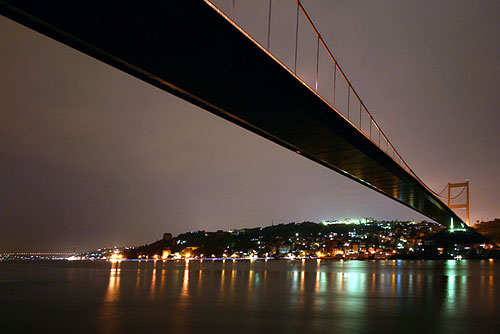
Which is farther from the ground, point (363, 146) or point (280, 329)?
point (363, 146)

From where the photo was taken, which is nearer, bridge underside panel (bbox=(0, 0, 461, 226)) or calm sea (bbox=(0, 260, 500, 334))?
bridge underside panel (bbox=(0, 0, 461, 226))

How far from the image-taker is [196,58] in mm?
11281

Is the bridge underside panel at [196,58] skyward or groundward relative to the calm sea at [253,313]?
skyward

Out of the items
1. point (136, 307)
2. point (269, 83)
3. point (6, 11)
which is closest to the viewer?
point (6, 11)

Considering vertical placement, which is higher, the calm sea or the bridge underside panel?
the bridge underside panel

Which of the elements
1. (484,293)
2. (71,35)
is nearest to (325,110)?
(71,35)

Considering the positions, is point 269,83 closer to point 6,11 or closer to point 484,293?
point 6,11

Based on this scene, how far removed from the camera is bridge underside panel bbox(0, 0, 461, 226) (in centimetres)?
894

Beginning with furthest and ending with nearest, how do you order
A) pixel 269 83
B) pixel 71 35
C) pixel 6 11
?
1. pixel 269 83
2. pixel 71 35
3. pixel 6 11

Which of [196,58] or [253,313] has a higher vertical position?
[196,58]

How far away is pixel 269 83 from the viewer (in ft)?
43.6

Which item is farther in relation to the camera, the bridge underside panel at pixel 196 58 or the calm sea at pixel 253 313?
the calm sea at pixel 253 313

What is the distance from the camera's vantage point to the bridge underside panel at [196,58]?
8.94m

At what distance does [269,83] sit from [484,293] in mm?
16533
